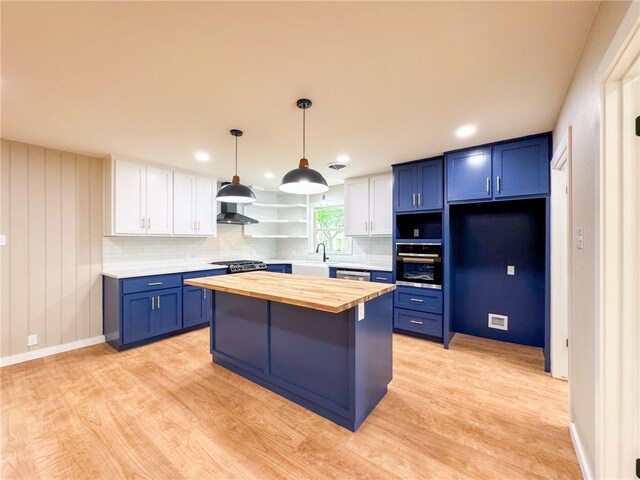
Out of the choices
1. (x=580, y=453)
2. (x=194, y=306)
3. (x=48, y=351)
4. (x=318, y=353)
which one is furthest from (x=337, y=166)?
(x=48, y=351)

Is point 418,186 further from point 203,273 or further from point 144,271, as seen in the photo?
point 144,271

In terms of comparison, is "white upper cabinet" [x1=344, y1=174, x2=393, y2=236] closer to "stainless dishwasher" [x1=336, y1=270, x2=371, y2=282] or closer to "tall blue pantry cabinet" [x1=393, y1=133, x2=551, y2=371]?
"tall blue pantry cabinet" [x1=393, y1=133, x2=551, y2=371]

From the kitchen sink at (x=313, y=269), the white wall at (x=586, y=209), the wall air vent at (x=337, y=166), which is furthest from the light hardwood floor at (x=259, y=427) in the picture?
the wall air vent at (x=337, y=166)

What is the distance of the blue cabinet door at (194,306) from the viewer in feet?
12.7

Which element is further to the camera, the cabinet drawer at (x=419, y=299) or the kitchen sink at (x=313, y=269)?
the kitchen sink at (x=313, y=269)

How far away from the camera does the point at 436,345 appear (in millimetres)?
3457

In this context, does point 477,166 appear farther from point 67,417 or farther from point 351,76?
point 67,417

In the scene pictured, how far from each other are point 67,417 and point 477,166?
14.6ft

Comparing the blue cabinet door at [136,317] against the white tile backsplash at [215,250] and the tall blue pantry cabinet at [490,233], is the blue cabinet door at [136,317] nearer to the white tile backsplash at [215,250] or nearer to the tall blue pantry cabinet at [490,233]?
the white tile backsplash at [215,250]

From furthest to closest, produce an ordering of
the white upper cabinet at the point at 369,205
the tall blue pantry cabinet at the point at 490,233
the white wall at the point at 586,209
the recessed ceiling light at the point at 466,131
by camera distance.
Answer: the white upper cabinet at the point at 369,205
the tall blue pantry cabinet at the point at 490,233
the recessed ceiling light at the point at 466,131
the white wall at the point at 586,209

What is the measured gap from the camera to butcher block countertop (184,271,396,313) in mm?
1746

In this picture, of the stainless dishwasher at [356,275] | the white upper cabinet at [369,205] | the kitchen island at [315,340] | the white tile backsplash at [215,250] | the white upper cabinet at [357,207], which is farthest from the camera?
the white upper cabinet at [357,207]

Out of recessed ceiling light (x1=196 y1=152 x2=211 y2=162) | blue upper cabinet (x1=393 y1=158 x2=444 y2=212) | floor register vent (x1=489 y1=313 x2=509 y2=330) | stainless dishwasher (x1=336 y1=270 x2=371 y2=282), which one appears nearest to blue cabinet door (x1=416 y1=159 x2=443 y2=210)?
blue upper cabinet (x1=393 y1=158 x2=444 y2=212)

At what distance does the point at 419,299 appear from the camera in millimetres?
3617
